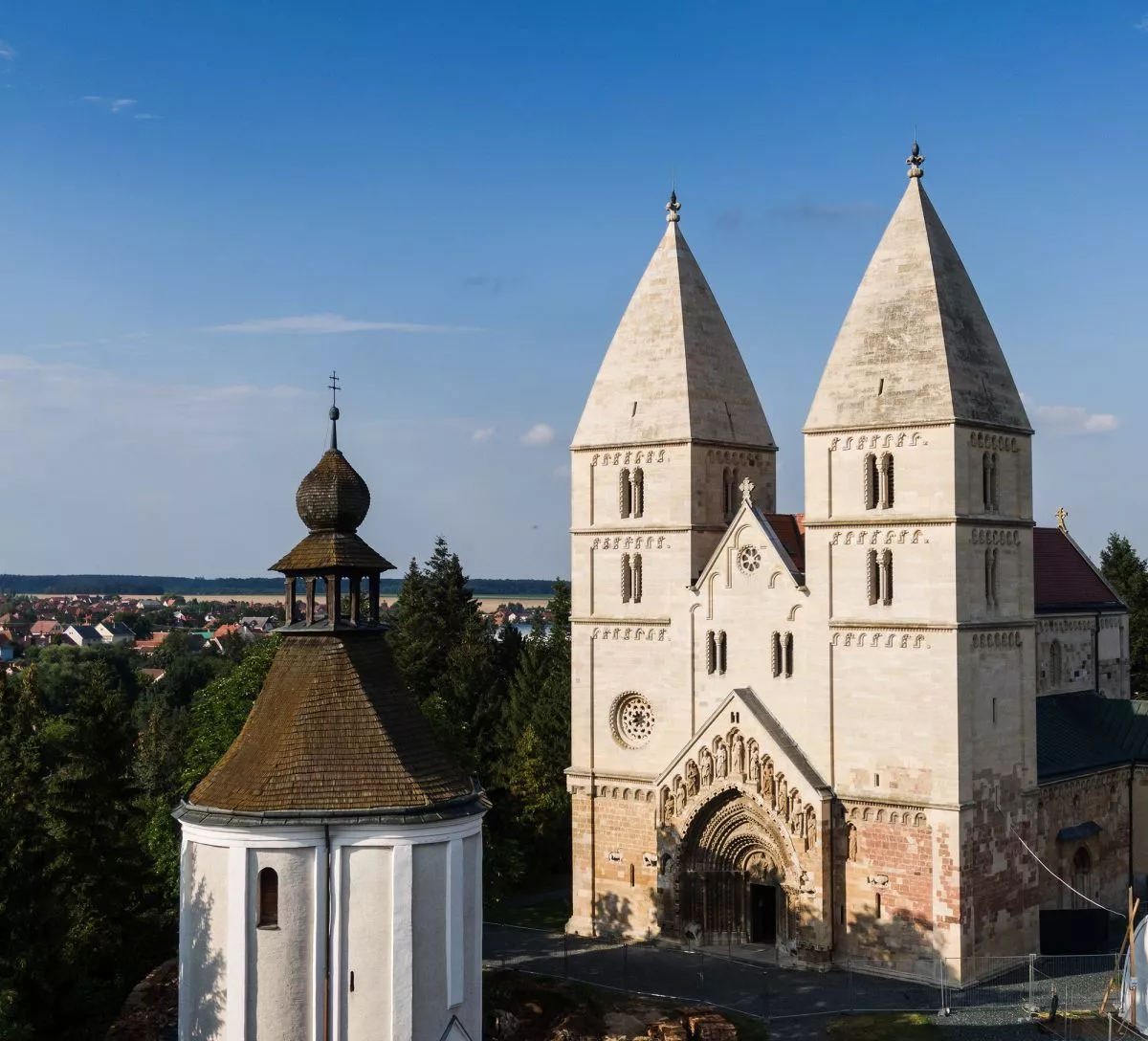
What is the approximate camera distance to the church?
39.1 meters

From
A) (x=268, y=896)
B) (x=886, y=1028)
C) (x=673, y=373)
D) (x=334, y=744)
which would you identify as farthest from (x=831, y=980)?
(x=268, y=896)

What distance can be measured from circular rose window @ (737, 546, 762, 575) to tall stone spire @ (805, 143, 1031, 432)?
3888 mm

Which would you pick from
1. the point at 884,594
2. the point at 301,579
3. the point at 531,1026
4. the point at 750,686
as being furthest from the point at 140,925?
the point at 884,594

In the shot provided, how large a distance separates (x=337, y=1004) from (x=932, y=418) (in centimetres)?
2182

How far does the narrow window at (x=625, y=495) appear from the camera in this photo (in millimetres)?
45344

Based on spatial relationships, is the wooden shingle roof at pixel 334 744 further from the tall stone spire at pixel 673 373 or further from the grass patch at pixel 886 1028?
the tall stone spire at pixel 673 373

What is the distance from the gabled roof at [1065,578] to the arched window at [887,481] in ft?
39.9

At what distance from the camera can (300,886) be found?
2575cm

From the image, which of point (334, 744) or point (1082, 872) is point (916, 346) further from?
point (334, 744)

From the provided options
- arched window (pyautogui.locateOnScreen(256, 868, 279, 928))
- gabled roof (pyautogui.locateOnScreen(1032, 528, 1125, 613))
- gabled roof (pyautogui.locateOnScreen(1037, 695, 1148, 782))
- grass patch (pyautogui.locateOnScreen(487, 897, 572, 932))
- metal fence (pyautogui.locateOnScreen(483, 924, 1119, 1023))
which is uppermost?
gabled roof (pyautogui.locateOnScreen(1032, 528, 1125, 613))

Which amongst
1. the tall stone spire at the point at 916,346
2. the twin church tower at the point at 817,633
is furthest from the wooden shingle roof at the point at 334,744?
the tall stone spire at the point at 916,346

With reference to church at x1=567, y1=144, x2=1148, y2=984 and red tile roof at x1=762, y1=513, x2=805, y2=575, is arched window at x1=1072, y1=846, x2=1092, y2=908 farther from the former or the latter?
red tile roof at x1=762, y1=513, x2=805, y2=575

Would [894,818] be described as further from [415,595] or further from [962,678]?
[415,595]

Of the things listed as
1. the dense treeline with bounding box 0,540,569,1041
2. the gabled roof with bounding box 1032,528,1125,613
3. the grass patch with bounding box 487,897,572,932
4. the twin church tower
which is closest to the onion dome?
the dense treeline with bounding box 0,540,569,1041
